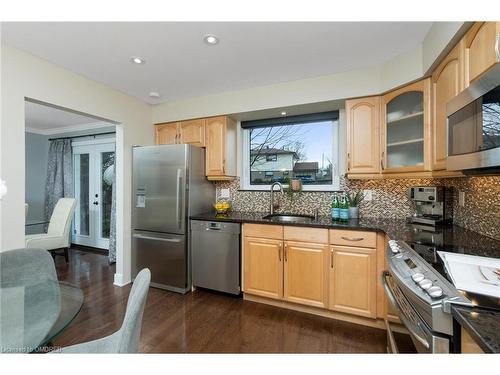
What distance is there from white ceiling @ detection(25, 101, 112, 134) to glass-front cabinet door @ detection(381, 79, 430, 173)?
3895mm

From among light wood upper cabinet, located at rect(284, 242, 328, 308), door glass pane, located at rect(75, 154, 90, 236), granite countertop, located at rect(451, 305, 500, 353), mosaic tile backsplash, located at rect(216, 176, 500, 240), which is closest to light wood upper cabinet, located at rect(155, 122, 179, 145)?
mosaic tile backsplash, located at rect(216, 176, 500, 240)

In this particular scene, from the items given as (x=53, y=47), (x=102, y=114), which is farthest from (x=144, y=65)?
(x=102, y=114)

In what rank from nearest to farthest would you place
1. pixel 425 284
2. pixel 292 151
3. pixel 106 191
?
pixel 425 284 < pixel 292 151 < pixel 106 191

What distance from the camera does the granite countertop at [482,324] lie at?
584mm

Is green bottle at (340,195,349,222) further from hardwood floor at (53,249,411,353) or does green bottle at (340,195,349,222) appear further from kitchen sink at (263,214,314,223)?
hardwood floor at (53,249,411,353)

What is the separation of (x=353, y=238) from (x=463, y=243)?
0.71m

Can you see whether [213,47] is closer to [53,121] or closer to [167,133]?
[167,133]

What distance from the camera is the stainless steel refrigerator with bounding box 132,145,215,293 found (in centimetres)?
259

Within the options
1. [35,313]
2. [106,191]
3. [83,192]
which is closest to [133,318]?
[35,313]

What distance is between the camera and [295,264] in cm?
216

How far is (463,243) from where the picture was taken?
1381mm

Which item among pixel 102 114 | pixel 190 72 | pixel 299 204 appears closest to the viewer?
pixel 190 72

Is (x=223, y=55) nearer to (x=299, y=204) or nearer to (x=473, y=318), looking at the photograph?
(x=299, y=204)
